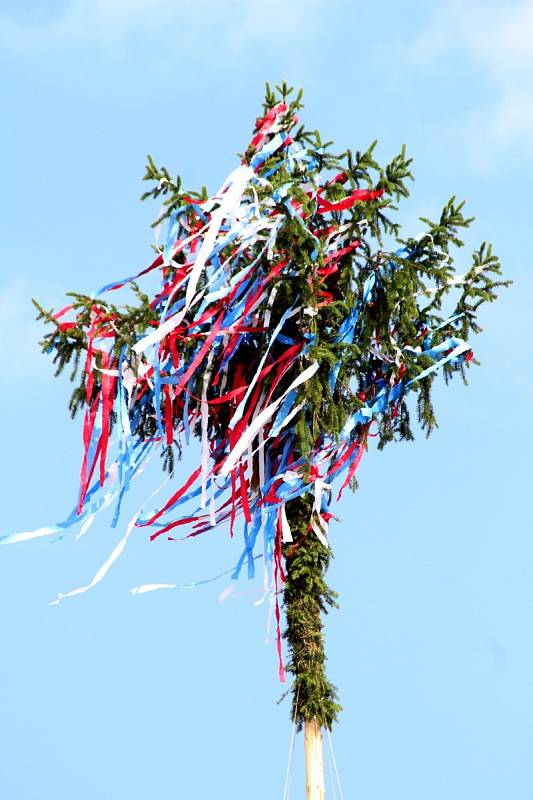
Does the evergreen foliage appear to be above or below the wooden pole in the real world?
above

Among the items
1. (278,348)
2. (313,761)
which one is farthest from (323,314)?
(313,761)

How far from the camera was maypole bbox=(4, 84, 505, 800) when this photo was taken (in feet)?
32.8

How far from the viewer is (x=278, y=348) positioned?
1035 centimetres

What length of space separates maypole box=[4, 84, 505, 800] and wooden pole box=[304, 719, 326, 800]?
1cm

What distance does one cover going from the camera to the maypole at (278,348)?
32.8ft

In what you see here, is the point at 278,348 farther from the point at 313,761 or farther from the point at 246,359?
the point at 313,761

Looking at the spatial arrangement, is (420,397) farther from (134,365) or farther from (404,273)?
(134,365)

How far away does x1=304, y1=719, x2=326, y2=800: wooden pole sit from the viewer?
32.7ft

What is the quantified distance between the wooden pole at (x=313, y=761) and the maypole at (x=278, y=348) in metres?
0.01

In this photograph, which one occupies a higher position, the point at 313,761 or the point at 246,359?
the point at 246,359

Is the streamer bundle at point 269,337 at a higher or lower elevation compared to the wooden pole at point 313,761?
higher

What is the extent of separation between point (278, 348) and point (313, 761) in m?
3.14

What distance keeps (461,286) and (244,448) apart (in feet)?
7.33

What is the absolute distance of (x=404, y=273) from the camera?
1020 centimetres
